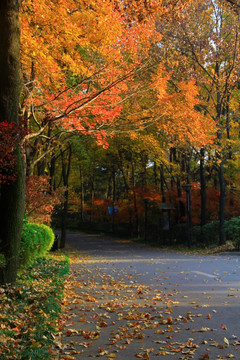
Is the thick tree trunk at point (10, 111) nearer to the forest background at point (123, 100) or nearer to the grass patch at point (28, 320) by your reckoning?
the forest background at point (123, 100)

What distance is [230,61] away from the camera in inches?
751

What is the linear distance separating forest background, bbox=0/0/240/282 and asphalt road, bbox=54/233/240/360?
1.89 m

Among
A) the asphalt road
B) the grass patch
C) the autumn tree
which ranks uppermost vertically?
the autumn tree

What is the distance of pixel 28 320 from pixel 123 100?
6181 mm

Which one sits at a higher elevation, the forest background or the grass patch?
the forest background

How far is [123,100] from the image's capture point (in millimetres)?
9320

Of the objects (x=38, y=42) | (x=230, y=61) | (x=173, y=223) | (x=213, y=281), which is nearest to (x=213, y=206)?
(x=173, y=223)

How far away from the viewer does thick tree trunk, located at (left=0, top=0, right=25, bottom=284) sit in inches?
237

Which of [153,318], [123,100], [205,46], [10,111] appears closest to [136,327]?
[153,318]

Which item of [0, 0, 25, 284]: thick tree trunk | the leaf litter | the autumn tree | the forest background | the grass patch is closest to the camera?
the grass patch

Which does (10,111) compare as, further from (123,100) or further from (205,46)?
(205,46)

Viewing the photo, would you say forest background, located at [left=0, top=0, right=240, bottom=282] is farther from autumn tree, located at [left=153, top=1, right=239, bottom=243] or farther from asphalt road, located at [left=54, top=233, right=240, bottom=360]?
asphalt road, located at [left=54, top=233, right=240, bottom=360]

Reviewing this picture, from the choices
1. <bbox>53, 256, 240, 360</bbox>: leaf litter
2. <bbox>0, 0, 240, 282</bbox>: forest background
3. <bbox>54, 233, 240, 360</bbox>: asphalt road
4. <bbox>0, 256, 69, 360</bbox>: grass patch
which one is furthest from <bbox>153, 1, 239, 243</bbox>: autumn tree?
<bbox>0, 256, 69, 360</bbox>: grass patch

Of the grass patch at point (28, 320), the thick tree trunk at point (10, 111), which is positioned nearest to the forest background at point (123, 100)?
the thick tree trunk at point (10, 111)
